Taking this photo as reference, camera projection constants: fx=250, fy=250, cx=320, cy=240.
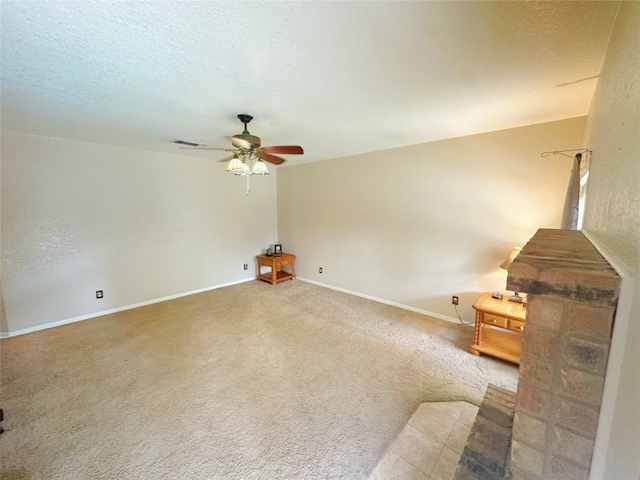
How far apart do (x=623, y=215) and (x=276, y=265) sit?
440 centimetres

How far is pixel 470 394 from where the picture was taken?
1977mm

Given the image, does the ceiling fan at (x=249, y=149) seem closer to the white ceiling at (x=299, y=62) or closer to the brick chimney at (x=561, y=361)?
the white ceiling at (x=299, y=62)

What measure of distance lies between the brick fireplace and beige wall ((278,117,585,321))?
2206 millimetres

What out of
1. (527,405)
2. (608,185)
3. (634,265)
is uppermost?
(608,185)

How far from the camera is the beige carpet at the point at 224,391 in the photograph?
58.5 inches

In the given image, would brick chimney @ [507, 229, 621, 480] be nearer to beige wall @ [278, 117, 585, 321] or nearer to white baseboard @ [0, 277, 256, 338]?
beige wall @ [278, 117, 585, 321]

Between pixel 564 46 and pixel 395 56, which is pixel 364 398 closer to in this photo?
pixel 395 56

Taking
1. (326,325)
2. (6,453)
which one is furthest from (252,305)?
(6,453)

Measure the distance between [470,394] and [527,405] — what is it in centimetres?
139

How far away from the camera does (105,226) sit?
11.2 feet

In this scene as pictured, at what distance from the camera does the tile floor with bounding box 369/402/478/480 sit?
1.39m

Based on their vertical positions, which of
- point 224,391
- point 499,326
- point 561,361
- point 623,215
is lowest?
point 224,391

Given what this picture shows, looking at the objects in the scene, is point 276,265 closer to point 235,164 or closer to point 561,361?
point 235,164

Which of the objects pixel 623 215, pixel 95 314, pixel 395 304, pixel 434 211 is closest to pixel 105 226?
pixel 95 314
